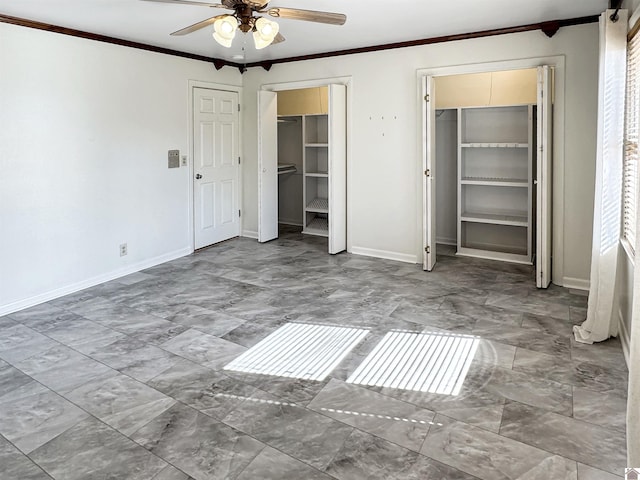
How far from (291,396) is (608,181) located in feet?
8.54

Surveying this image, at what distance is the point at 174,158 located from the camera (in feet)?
18.2

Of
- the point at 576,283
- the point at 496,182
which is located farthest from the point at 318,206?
the point at 576,283

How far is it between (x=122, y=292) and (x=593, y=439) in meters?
3.94

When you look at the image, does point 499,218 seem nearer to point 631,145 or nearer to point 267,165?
point 631,145

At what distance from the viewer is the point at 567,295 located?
13.8 ft

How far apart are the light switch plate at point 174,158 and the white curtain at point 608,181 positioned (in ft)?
14.4

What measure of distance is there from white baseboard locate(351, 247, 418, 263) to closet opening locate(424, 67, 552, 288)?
15.3 inches

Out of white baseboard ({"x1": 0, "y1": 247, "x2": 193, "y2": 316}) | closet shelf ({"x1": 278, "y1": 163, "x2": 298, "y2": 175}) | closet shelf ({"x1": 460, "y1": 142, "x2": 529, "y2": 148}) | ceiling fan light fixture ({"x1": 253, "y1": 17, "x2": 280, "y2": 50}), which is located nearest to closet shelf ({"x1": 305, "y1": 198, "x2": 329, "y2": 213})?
closet shelf ({"x1": 278, "y1": 163, "x2": 298, "y2": 175})

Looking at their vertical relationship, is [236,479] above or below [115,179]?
below

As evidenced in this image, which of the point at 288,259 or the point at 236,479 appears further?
the point at 288,259

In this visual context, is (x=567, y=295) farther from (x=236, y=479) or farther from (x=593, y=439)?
(x=236, y=479)

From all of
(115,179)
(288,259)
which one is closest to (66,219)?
(115,179)

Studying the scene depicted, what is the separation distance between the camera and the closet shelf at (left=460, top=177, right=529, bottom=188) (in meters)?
5.36

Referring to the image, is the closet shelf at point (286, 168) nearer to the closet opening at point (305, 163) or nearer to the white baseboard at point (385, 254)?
the closet opening at point (305, 163)
